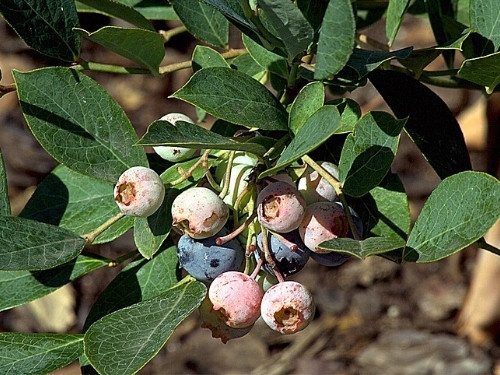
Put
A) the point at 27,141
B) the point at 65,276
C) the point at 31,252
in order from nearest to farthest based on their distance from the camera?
the point at 31,252 < the point at 65,276 < the point at 27,141

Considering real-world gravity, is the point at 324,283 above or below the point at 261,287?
below

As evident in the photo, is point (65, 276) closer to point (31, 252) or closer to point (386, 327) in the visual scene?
point (31, 252)

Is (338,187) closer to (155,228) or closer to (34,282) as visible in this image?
(155,228)

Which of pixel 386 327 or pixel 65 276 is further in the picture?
pixel 386 327

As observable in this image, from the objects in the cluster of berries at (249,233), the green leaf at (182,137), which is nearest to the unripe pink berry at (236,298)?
the cluster of berries at (249,233)

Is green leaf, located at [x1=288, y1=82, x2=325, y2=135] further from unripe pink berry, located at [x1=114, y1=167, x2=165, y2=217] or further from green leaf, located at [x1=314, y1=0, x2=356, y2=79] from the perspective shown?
unripe pink berry, located at [x1=114, y1=167, x2=165, y2=217]

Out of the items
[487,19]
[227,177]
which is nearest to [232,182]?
[227,177]

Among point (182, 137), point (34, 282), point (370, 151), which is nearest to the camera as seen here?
point (182, 137)

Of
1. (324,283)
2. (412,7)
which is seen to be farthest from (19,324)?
(412,7)
